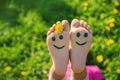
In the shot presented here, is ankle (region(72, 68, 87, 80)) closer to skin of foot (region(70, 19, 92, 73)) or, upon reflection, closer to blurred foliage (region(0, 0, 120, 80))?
skin of foot (region(70, 19, 92, 73))

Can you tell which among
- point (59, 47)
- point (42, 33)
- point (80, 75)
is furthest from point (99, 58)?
point (59, 47)

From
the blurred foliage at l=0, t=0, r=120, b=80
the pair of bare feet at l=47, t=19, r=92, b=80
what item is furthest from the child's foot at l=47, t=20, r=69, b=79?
the blurred foliage at l=0, t=0, r=120, b=80

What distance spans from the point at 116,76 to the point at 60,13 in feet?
3.68

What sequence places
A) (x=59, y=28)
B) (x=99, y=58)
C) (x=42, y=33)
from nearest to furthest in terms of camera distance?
(x=59, y=28) → (x=99, y=58) → (x=42, y=33)

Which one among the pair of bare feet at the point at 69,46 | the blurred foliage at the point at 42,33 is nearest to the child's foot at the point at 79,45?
the pair of bare feet at the point at 69,46

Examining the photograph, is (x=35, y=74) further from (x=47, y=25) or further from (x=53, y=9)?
(x=53, y=9)

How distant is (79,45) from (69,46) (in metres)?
0.07

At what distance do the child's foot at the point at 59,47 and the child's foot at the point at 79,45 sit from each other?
0.12ft

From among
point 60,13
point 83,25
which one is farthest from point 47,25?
point 83,25

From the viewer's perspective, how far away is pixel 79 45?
207cm

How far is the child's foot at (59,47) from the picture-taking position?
2.04 m

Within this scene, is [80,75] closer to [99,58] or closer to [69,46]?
[69,46]

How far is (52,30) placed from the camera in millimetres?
2064

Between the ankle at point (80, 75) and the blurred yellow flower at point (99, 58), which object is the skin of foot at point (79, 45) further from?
the blurred yellow flower at point (99, 58)
